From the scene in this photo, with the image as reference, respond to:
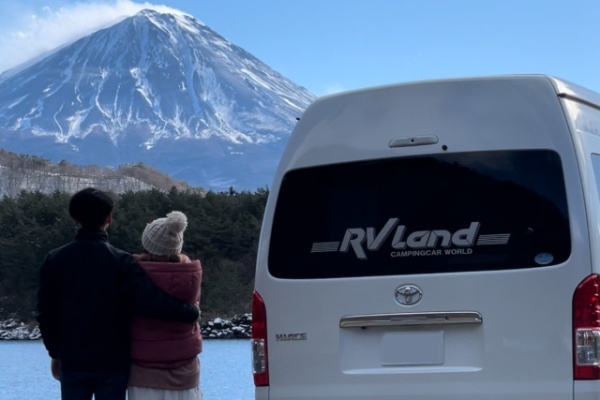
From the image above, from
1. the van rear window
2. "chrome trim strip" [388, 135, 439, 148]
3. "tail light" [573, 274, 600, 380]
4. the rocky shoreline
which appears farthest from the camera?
the rocky shoreline

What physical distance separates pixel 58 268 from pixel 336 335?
1342mm

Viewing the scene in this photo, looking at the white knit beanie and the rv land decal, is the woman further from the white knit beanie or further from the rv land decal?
the rv land decal

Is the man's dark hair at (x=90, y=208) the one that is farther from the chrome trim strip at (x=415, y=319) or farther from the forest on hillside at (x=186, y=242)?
the forest on hillside at (x=186, y=242)

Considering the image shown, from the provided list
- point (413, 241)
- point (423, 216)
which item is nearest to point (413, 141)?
point (423, 216)

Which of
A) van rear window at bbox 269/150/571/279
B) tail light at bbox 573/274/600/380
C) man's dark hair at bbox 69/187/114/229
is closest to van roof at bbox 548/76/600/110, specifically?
van rear window at bbox 269/150/571/279

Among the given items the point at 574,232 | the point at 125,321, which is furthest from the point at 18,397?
the point at 574,232

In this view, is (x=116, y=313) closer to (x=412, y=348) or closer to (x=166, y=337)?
(x=166, y=337)

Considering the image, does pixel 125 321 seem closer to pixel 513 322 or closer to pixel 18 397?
pixel 513 322

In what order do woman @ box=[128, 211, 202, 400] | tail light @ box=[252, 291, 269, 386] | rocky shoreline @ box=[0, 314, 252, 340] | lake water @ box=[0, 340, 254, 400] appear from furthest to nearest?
rocky shoreline @ box=[0, 314, 252, 340]
lake water @ box=[0, 340, 254, 400]
woman @ box=[128, 211, 202, 400]
tail light @ box=[252, 291, 269, 386]

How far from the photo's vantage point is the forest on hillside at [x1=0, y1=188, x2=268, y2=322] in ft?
172

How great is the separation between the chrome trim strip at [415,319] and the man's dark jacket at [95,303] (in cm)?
86

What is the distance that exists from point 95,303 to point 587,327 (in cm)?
222

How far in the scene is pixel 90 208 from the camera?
19.4 ft

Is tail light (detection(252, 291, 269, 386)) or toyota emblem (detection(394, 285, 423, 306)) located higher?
toyota emblem (detection(394, 285, 423, 306))
